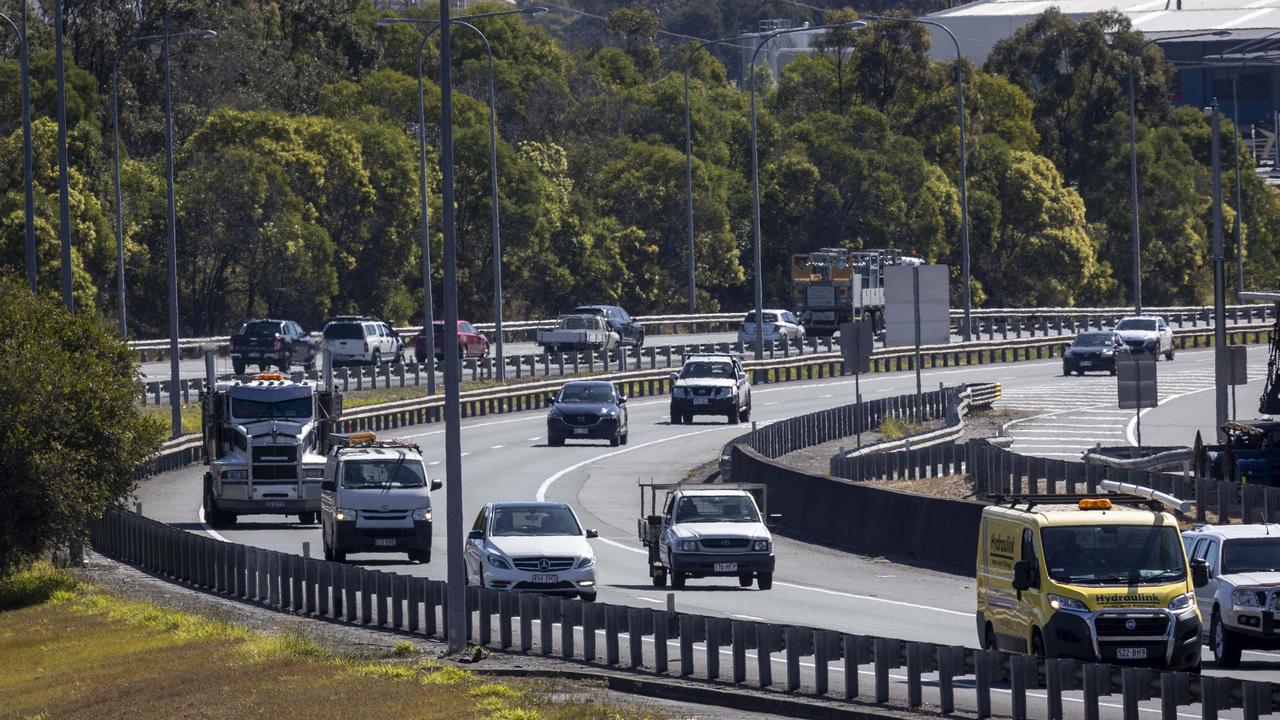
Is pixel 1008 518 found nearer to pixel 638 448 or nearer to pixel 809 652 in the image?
pixel 809 652

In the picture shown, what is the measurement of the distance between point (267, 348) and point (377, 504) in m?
38.8

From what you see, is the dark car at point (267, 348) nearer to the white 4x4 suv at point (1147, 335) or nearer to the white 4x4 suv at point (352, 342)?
the white 4x4 suv at point (352, 342)

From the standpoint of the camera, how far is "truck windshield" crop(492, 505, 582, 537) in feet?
100

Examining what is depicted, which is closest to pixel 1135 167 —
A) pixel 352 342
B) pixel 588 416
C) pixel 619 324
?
pixel 619 324

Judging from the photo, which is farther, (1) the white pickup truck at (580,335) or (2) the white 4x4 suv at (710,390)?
(1) the white pickup truck at (580,335)

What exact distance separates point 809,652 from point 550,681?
287 centimetres

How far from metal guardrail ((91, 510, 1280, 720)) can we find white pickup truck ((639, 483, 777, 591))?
14.3 feet

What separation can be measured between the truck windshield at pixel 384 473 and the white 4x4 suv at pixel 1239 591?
1457 centimetres

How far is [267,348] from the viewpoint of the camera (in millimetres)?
73188

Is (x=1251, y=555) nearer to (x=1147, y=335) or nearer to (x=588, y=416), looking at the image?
(x=588, y=416)

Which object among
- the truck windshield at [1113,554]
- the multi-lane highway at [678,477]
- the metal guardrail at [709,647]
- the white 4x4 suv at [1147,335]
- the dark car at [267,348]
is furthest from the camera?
the white 4x4 suv at [1147,335]

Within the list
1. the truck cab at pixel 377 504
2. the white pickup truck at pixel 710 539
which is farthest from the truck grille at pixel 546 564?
the truck cab at pixel 377 504

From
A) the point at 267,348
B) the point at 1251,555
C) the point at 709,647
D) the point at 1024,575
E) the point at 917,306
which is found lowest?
the point at 709,647

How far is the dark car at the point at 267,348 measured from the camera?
72.9 metres
